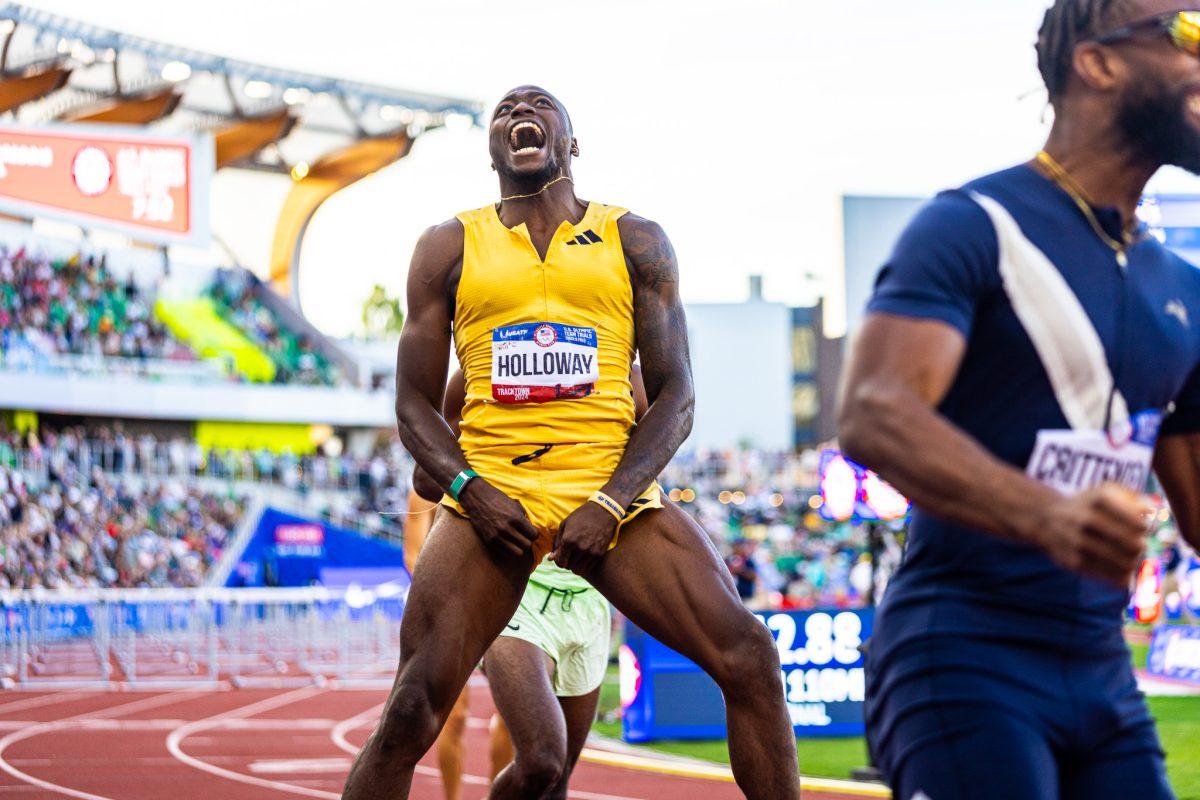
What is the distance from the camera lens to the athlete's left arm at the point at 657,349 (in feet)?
15.1

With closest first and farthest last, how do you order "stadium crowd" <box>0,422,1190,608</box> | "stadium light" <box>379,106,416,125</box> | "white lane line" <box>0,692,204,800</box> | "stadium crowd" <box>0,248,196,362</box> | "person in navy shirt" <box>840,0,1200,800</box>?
"person in navy shirt" <box>840,0,1200,800</box> < "white lane line" <box>0,692,204,800</box> < "stadium crowd" <box>0,422,1190,608</box> < "stadium crowd" <box>0,248,196,362</box> < "stadium light" <box>379,106,416,125</box>

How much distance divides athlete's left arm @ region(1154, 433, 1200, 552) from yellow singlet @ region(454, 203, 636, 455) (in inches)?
76.9

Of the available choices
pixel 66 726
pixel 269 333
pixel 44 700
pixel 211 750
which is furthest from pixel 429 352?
pixel 269 333

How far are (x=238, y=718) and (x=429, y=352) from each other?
11466 mm

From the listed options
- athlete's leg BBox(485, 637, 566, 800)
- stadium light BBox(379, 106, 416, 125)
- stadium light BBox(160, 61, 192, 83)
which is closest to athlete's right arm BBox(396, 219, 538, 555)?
athlete's leg BBox(485, 637, 566, 800)

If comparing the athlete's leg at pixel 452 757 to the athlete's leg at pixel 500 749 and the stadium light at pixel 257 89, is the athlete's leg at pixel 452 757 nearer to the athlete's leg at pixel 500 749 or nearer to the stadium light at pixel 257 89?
the athlete's leg at pixel 500 749

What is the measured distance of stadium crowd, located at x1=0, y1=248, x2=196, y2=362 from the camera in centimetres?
3538

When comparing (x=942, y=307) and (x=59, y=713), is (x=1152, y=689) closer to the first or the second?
(x=59, y=713)

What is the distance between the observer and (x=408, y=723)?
4.19 m

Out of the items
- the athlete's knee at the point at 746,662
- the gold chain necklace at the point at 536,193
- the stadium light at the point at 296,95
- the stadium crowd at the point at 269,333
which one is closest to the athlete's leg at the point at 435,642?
the athlete's knee at the point at 746,662

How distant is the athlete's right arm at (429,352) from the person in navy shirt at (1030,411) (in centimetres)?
213

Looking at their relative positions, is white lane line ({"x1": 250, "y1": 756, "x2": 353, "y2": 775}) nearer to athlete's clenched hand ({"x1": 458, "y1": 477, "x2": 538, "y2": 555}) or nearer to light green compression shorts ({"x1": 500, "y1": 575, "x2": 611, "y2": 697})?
light green compression shorts ({"x1": 500, "y1": 575, "x2": 611, "y2": 697})

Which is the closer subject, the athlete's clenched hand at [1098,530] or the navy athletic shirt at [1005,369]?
the athlete's clenched hand at [1098,530]

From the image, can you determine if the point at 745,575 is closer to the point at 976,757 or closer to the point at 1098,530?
the point at 976,757
